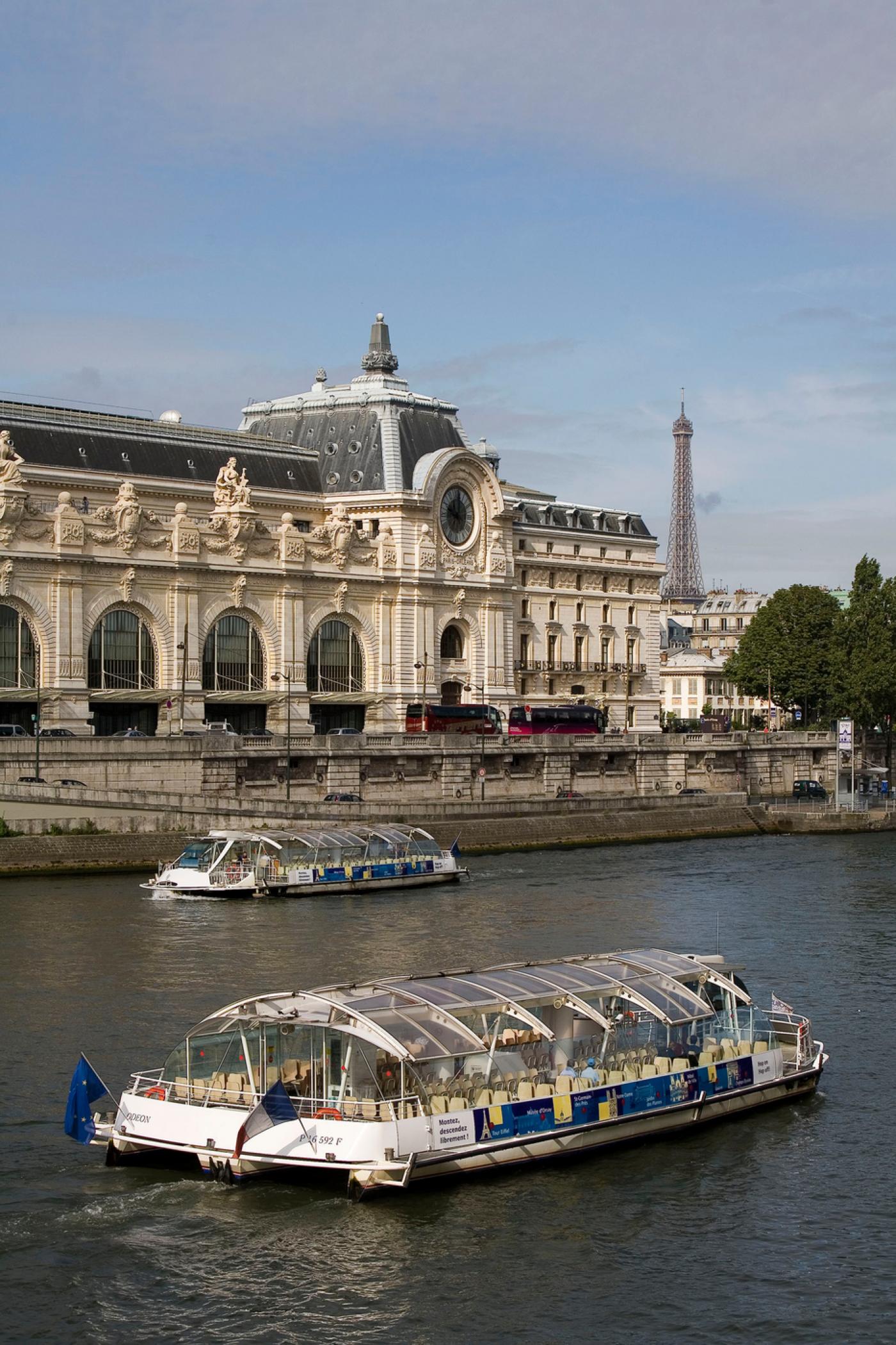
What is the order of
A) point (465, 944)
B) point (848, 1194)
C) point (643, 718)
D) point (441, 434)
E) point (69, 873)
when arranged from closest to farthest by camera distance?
1. point (848, 1194)
2. point (465, 944)
3. point (69, 873)
4. point (441, 434)
5. point (643, 718)

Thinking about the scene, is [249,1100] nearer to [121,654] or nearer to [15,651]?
[15,651]

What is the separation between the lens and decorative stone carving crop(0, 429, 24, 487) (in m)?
83.3

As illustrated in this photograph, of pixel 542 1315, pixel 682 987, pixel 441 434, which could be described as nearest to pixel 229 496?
pixel 441 434

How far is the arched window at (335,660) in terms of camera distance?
320 ft

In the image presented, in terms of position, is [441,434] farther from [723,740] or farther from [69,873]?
[69,873]

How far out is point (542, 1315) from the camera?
24156 millimetres

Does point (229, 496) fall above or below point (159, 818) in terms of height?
above

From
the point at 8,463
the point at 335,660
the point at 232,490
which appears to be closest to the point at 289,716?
the point at 335,660

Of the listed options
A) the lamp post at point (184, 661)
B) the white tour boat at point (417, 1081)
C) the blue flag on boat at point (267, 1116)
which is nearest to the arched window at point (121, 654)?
the lamp post at point (184, 661)

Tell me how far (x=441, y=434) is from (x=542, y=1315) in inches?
3445

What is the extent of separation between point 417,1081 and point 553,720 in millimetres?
71348

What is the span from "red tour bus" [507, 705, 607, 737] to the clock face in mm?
10466

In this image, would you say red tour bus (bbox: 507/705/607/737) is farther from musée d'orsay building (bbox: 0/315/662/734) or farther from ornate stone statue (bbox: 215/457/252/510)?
ornate stone statue (bbox: 215/457/252/510)

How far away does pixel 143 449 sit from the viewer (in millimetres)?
94812
